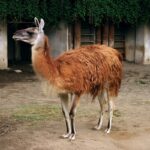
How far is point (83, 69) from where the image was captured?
22.4 ft

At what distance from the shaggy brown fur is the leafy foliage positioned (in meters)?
7.99

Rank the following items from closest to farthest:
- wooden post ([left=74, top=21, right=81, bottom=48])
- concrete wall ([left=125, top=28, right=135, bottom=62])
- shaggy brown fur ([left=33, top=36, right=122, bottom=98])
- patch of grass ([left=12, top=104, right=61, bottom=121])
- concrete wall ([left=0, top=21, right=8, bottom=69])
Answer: shaggy brown fur ([left=33, top=36, right=122, bottom=98]) < patch of grass ([left=12, top=104, right=61, bottom=121]) < concrete wall ([left=0, top=21, right=8, bottom=69]) < wooden post ([left=74, top=21, right=81, bottom=48]) < concrete wall ([left=125, top=28, right=135, bottom=62])

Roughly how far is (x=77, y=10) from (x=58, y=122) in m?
8.38

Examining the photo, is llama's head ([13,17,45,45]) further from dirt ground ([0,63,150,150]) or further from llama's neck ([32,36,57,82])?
dirt ground ([0,63,150,150])

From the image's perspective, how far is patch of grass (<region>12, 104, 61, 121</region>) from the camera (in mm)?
8250

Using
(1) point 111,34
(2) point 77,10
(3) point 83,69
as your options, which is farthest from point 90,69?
(1) point 111,34

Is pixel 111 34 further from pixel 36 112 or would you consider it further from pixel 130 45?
pixel 36 112

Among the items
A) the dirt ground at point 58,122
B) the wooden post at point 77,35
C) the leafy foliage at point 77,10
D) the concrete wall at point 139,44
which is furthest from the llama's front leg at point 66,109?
the concrete wall at point 139,44

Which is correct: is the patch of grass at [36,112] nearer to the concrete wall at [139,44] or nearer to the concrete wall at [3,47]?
the concrete wall at [3,47]

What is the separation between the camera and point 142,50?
58.1 ft

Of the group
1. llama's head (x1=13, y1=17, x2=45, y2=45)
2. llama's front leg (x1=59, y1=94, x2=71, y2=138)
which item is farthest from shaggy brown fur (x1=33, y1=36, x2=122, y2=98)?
llama's front leg (x1=59, y1=94, x2=71, y2=138)

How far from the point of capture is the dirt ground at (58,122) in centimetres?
660

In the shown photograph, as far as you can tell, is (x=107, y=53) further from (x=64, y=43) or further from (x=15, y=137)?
(x=64, y=43)

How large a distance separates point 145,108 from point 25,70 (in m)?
6.73
